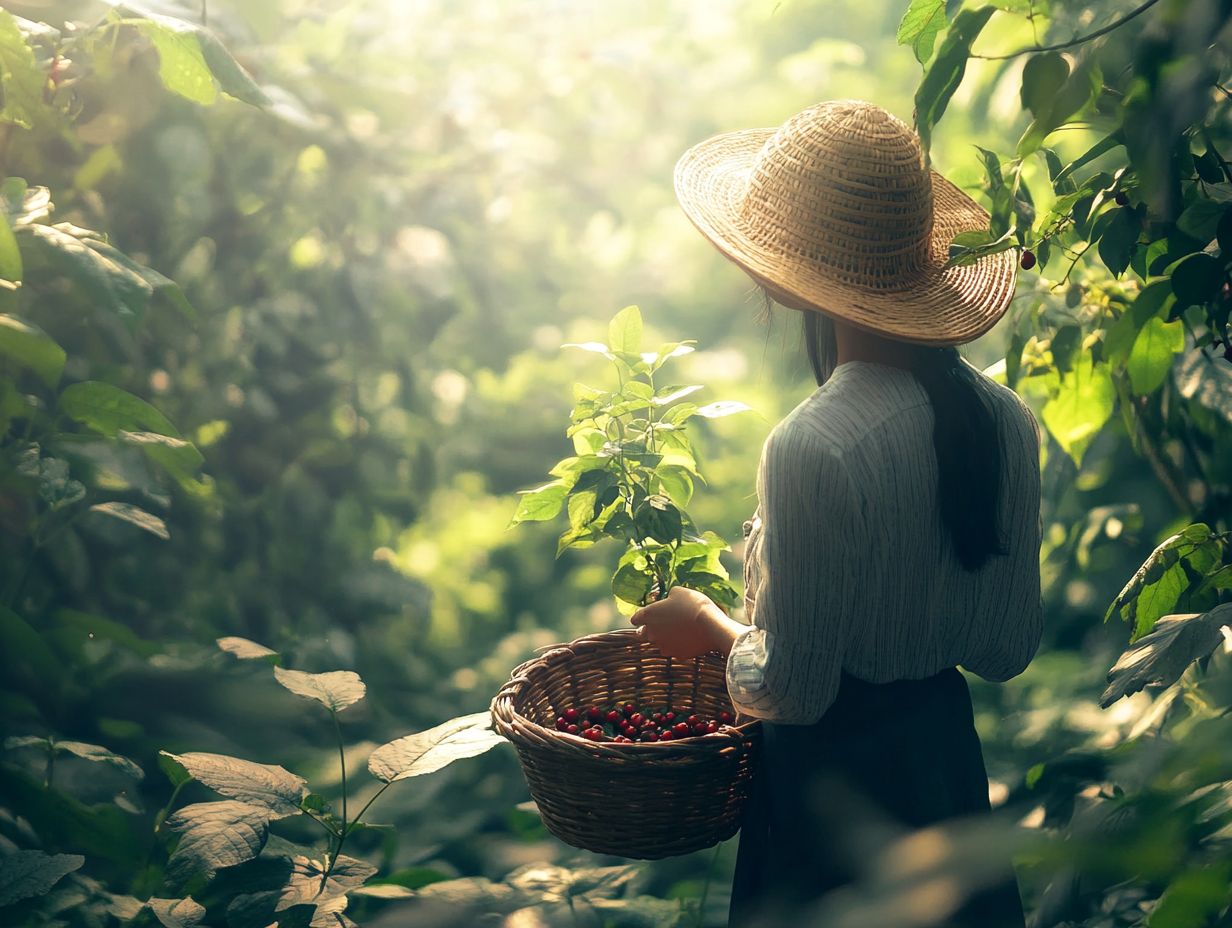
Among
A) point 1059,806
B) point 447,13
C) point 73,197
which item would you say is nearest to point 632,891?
point 1059,806

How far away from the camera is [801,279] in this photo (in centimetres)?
107

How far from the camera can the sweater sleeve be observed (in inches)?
39.1

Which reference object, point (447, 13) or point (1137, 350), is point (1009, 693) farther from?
point (447, 13)

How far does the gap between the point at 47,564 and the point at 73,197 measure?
567 millimetres

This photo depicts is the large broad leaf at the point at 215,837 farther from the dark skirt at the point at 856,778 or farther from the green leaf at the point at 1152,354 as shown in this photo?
the green leaf at the point at 1152,354

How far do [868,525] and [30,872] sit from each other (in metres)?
1.02

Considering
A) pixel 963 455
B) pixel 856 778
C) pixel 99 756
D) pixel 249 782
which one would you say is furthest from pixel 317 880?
pixel 963 455

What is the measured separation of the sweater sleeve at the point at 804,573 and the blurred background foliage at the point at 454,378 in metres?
0.26

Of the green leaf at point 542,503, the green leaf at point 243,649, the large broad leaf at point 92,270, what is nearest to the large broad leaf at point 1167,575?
the green leaf at point 542,503

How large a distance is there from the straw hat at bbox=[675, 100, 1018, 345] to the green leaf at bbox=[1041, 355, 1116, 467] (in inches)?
16.2

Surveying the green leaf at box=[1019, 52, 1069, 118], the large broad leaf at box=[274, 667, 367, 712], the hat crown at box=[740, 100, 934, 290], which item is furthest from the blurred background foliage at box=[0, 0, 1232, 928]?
the large broad leaf at box=[274, 667, 367, 712]

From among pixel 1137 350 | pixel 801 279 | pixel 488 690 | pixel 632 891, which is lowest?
pixel 488 690

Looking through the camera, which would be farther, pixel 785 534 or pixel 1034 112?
pixel 785 534

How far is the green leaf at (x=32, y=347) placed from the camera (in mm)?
1361
